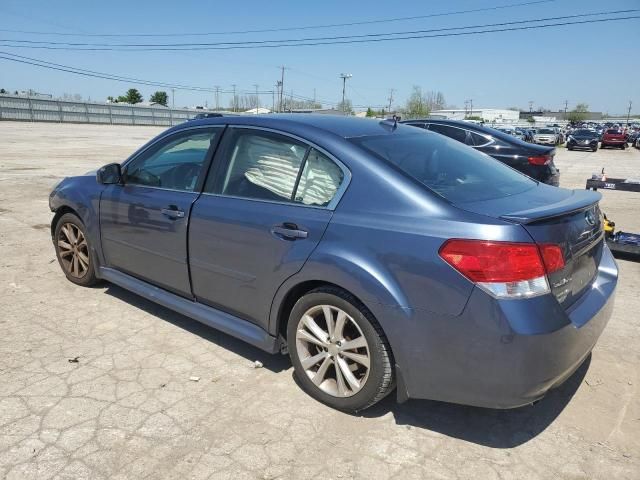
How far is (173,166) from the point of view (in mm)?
3807

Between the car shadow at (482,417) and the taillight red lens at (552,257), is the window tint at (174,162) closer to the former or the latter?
the car shadow at (482,417)

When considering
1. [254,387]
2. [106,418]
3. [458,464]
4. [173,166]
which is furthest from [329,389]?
[173,166]

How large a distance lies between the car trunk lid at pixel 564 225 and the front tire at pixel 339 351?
0.80m

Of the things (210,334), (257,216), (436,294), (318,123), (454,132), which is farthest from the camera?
(454,132)

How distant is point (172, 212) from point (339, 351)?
1559 millimetres

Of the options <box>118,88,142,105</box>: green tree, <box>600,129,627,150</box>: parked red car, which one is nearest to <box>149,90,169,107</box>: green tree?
<box>118,88,142,105</box>: green tree

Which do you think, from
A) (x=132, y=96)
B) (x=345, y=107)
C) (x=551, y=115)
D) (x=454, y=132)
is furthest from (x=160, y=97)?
(x=551, y=115)

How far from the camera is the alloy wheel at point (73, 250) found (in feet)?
14.9

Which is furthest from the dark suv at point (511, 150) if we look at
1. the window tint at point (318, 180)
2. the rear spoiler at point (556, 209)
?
the window tint at point (318, 180)

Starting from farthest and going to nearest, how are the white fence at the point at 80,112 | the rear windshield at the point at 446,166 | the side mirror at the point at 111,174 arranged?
1. the white fence at the point at 80,112
2. the side mirror at the point at 111,174
3. the rear windshield at the point at 446,166

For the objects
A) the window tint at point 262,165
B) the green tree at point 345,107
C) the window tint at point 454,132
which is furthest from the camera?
the green tree at point 345,107

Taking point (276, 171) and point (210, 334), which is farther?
point (210, 334)

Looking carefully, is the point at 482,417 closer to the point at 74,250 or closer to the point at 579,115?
the point at 74,250

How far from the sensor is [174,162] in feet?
12.6
